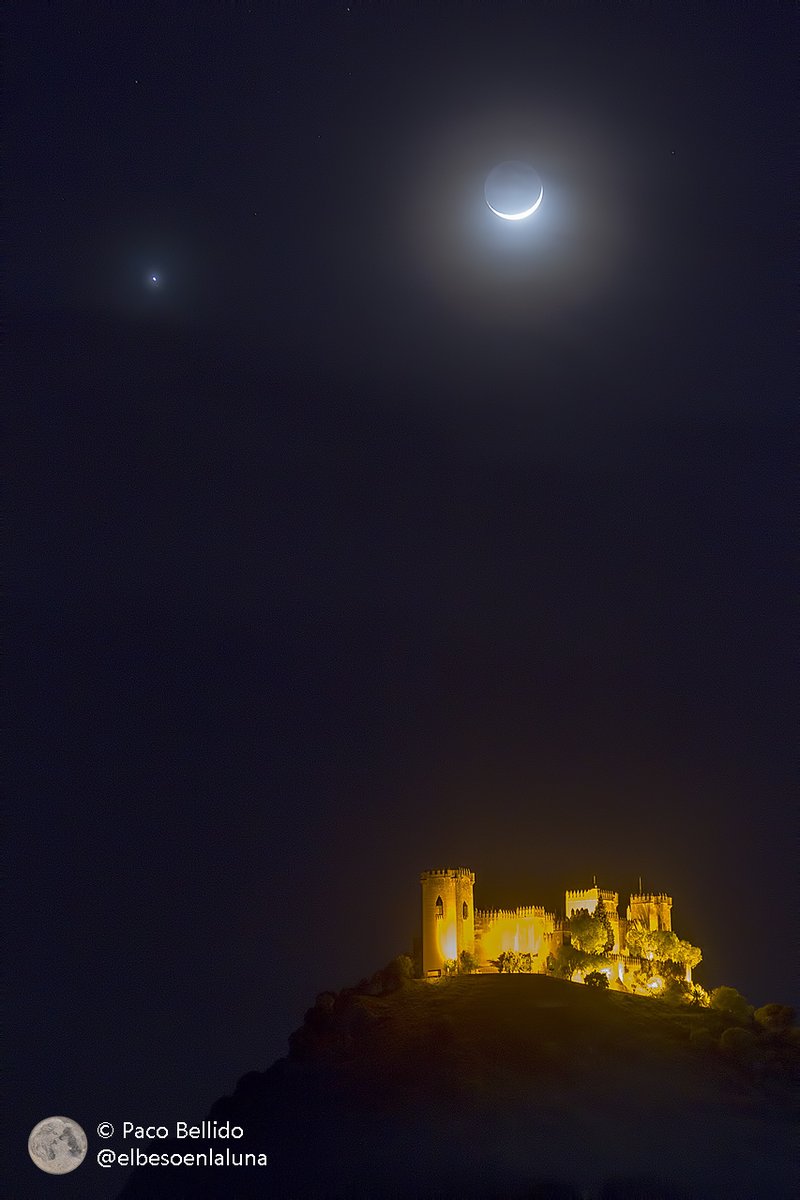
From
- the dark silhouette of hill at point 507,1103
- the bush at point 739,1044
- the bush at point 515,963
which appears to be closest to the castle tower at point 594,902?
the bush at point 515,963

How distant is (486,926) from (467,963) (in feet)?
10.8

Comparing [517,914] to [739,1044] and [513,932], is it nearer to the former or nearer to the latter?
[513,932]

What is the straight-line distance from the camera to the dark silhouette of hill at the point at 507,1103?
8525 centimetres

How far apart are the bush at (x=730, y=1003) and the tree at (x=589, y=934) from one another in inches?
321

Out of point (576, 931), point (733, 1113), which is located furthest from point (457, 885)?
point (733, 1113)

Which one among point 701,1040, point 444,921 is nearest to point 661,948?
point 701,1040

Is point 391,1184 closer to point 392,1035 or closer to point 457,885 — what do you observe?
point 392,1035

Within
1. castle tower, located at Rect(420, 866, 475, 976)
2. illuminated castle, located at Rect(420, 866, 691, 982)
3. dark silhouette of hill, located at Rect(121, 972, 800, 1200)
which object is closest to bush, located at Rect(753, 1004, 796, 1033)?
dark silhouette of hill, located at Rect(121, 972, 800, 1200)

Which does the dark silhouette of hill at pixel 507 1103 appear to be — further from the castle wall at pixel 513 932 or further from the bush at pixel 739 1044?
the castle wall at pixel 513 932

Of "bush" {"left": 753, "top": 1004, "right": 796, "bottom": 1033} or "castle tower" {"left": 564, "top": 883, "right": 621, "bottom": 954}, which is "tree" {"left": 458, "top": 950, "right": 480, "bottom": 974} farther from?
"bush" {"left": 753, "top": 1004, "right": 796, "bottom": 1033}

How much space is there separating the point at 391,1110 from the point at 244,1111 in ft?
37.8

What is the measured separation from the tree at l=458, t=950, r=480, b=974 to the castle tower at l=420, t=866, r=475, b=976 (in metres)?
0.64

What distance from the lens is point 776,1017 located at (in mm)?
97000

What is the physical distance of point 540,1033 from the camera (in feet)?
314
